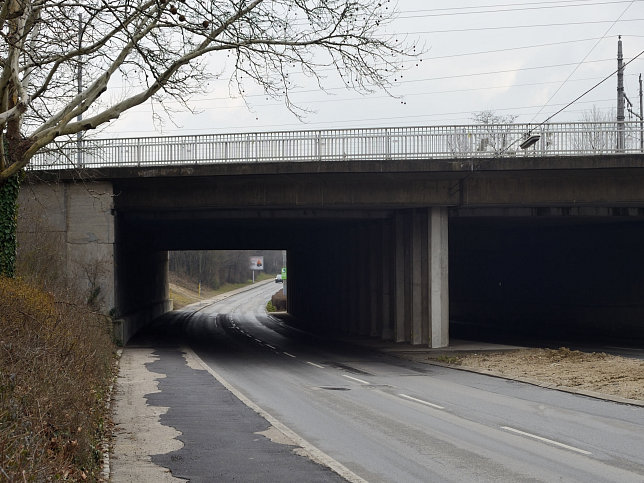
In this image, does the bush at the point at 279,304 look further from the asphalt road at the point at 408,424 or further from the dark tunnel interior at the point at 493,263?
the asphalt road at the point at 408,424

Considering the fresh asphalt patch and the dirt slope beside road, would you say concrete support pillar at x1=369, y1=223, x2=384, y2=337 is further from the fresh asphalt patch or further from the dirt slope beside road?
the fresh asphalt patch

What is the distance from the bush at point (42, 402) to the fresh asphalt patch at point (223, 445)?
1269 millimetres

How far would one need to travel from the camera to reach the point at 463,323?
56.0m

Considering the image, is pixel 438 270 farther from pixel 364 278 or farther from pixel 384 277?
pixel 364 278

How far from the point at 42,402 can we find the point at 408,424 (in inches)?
294

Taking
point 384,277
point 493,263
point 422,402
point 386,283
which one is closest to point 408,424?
point 422,402

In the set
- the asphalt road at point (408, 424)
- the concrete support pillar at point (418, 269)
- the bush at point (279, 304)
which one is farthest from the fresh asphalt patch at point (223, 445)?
the bush at point (279, 304)

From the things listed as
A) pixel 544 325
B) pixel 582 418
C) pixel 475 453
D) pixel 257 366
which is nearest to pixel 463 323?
pixel 544 325

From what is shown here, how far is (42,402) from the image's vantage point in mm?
7848

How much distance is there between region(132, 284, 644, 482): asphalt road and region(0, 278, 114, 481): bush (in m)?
1.54

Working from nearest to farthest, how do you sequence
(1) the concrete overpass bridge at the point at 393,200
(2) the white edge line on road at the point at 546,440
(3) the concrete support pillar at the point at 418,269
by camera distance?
(2) the white edge line on road at the point at 546,440 → (1) the concrete overpass bridge at the point at 393,200 → (3) the concrete support pillar at the point at 418,269

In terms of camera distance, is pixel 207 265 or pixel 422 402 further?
pixel 207 265

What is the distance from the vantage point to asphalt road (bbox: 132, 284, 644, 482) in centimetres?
987

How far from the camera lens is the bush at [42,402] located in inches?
249
